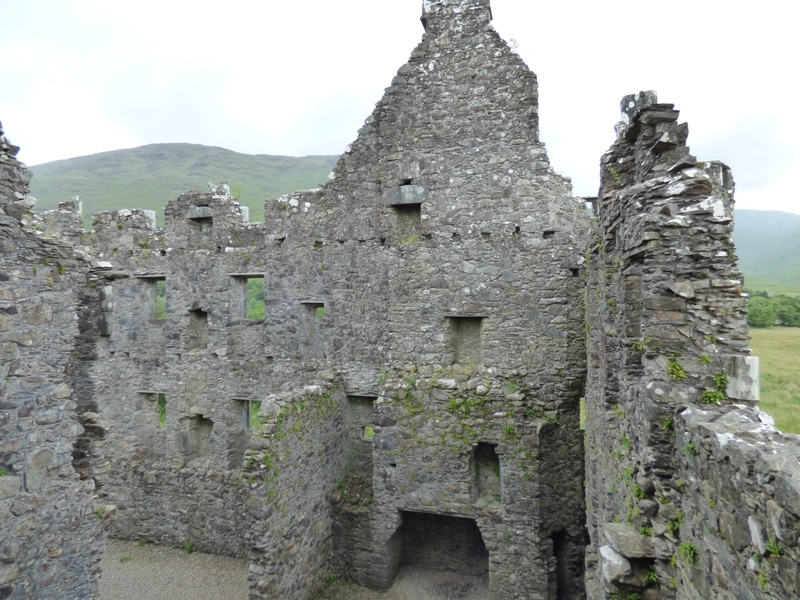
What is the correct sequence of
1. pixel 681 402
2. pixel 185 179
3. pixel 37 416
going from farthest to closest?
pixel 185 179
pixel 37 416
pixel 681 402

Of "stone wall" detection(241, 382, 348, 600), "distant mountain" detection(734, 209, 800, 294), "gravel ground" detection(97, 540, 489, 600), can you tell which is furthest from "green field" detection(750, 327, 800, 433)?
"distant mountain" detection(734, 209, 800, 294)

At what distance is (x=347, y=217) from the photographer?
1064 cm

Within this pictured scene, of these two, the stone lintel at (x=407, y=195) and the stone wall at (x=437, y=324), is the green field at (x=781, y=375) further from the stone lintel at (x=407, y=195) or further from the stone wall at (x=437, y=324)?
the stone lintel at (x=407, y=195)

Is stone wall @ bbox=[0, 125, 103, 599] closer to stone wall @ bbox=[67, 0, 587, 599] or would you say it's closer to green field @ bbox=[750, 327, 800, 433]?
stone wall @ bbox=[67, 0, 587, 599]

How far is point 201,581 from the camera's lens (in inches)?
418

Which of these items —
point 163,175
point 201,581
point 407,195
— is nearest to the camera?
point 407,195

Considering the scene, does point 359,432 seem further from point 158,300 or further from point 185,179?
point 185,179

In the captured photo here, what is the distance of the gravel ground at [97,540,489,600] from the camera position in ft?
31.4

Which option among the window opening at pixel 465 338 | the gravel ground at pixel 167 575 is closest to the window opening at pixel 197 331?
the gravel ground at pixel 167 575

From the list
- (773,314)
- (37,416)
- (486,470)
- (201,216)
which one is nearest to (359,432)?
(486,470)

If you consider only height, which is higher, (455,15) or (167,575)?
(455,15)

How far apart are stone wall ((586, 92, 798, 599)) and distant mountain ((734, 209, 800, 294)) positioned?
49568mm

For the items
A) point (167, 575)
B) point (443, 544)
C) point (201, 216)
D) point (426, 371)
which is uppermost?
point (201, 216)

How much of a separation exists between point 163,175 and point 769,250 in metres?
133
